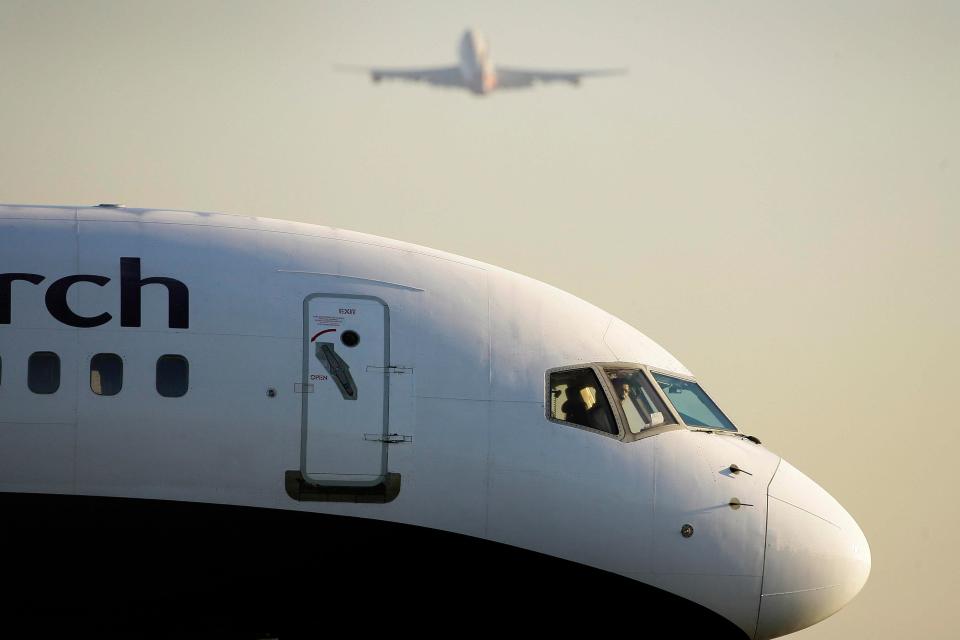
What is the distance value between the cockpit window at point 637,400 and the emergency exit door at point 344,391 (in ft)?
8.72

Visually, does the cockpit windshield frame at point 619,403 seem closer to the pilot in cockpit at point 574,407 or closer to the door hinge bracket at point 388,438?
the pilot in cockpit at point 574,407

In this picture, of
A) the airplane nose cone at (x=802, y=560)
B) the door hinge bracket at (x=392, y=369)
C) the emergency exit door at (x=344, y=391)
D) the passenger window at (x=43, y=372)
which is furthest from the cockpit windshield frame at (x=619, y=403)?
the passenger window at (x=43, y=372)

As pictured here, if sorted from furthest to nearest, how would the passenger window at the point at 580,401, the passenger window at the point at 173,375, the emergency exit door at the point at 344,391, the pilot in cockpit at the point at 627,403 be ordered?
the pilot in cockpit at the point at 627,403 < the passenger window at the point at 580,401 < the emergency exit door at the point at 344,391 < the passenger window at the point at 173,375

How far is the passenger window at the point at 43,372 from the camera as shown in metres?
17.5

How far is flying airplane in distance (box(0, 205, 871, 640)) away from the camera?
688 inches

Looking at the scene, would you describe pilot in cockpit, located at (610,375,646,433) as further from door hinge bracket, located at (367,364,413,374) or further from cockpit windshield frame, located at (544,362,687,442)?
door hinge bracket, located at (367,364,413,374)

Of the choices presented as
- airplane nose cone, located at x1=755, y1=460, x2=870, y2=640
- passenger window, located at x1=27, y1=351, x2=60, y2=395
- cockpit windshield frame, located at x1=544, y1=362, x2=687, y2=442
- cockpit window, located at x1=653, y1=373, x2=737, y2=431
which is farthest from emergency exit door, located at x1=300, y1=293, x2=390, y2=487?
airplane nose cone, located at x1=755, y1=460, x2=870, y2=640

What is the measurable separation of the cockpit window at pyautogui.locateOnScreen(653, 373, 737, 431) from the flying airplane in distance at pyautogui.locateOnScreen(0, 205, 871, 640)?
180 millimetres

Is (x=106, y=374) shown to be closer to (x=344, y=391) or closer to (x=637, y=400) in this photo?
(x=344, y=391)

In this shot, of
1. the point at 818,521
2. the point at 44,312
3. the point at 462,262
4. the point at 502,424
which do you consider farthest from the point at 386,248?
the point at 818,521

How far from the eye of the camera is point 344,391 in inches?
713

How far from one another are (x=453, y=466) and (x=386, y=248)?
2.65m

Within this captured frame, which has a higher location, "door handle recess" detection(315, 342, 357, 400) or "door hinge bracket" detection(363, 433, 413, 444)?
"door handle recess" detection(315, 342, 357, 400)

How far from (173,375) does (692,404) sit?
5934 mm
